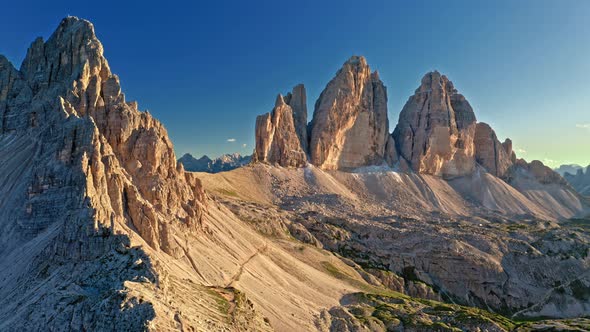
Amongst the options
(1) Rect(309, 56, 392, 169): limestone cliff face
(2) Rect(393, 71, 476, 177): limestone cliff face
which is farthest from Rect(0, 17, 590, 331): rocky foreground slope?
(2) Rect(393, 71, 476, 177): limestone cliff face

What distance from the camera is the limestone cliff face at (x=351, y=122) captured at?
17138cm

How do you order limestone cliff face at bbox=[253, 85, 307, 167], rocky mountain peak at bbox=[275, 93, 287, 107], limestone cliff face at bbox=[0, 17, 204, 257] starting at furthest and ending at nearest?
rocky mountain peak at bbox=[275, 93, 287, 107]
limestone cliff face at bbox=[253, 85, 307, 167]
limestone cliff face at bbox=[0, 17, 204, 257]

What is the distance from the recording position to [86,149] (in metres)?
43.5

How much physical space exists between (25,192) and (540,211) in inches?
8457

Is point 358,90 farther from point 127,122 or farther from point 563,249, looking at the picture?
point 127,122

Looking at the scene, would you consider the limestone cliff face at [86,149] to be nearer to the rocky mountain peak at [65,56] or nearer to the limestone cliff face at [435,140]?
the rocky mountain peak at [65,56]

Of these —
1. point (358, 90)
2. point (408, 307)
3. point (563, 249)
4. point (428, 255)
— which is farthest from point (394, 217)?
point (358, 90)

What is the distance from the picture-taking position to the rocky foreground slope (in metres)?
30.4

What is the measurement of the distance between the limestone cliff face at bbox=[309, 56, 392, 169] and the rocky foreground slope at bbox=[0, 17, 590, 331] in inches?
1589

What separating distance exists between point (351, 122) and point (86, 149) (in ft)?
482

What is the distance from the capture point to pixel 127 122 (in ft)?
185

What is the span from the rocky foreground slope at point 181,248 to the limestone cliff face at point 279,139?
24001mm

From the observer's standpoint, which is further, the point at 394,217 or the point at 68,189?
the point at 394,217

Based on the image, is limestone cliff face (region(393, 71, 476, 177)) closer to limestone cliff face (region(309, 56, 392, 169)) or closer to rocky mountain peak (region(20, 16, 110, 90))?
limestone cliff face (region(309, 56, 392, 169))
